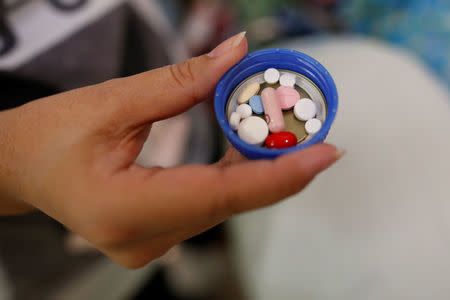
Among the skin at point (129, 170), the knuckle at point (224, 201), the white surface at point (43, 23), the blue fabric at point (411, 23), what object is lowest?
the knuckle at point (224, 201)

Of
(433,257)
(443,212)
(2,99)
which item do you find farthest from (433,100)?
(2,99)

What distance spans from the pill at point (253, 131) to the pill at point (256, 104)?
0.02 meters

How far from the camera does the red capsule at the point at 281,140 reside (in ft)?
1.67

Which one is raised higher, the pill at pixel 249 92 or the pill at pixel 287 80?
the pill at pixel 287 80

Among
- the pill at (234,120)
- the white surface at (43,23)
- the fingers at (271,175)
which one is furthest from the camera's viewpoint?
the white surface at (43,23)

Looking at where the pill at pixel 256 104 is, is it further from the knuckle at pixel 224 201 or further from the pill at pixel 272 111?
the knuckle at pixel 224 201

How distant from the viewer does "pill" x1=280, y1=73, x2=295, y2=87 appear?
570mm

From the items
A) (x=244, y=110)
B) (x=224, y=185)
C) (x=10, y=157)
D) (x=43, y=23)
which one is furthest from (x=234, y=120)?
(x=43, y=23)

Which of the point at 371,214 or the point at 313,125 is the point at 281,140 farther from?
the point at 371,214

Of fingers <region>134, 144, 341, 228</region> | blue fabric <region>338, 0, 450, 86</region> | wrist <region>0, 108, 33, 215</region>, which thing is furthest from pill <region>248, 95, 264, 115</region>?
blue fabric <region>338, 0, 450, 86</region>

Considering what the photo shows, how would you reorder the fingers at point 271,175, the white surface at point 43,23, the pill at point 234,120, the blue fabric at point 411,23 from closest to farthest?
the fingers at point 271,175
the pill at point 234,120
the white surface at point 43,23
the blue fabric at point 411,23

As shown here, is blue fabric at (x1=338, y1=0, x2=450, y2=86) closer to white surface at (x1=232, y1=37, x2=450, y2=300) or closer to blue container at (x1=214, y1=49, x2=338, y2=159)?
white surface at (x1=232, y1=37, x2=450, y2=300)

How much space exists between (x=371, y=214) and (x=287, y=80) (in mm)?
464

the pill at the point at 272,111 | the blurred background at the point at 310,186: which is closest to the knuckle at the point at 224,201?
the pill at the point at 272,111
